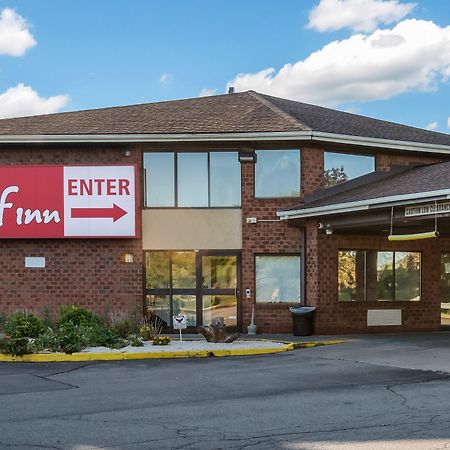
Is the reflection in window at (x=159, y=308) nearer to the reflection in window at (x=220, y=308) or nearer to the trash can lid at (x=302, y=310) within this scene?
the reflection in window at (x=220, y=308)

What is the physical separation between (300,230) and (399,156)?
4.04 m

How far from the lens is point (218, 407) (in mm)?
9297

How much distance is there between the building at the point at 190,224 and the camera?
63.8 feet

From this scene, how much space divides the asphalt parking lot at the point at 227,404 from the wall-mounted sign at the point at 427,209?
2.93 metres

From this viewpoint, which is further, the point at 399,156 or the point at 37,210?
the point at 399,156

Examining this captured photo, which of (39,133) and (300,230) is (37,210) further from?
(300,230)

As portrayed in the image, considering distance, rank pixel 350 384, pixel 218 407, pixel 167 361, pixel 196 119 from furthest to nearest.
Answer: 1. pixel 196 119
2. pixel 167 361
3. pixel 350 384
4. pixel 218 407

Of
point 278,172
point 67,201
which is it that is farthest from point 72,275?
point 278,172

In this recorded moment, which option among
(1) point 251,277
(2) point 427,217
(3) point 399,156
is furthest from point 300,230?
(2) point 427,217

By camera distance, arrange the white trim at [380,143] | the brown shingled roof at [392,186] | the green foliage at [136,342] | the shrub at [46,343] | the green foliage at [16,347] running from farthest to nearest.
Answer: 1. the white trim at [380,143]
2. the green foliage at [136,342]
3. the brown shingled roof at [392,186]
4. the shrub at [46,343]
5. the green foliage at [16,347]

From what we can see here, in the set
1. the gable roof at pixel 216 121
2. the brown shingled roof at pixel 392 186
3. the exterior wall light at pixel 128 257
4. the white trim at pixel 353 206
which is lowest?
the exterior wall light at pixel 128 257

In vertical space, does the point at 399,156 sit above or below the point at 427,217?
above

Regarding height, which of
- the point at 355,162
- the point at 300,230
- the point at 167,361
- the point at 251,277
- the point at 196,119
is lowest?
the point at 167,361

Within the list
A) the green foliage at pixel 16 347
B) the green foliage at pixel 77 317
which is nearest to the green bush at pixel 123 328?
the green foliage at pixel 77 317
